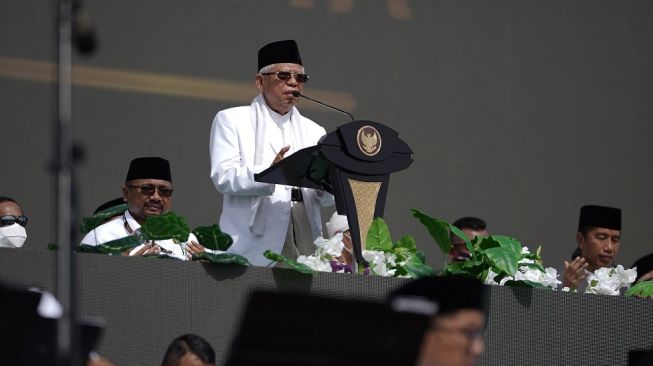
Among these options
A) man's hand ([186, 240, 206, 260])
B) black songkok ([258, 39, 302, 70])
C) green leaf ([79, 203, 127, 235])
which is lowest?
man's hand ([186, 240, 206, 260])

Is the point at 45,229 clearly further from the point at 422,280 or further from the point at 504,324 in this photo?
the point at 422,280

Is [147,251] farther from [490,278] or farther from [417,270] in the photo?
[490,278]

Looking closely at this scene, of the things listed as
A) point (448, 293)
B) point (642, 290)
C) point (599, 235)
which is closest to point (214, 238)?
point (642, 290)

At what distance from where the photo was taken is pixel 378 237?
5016mm

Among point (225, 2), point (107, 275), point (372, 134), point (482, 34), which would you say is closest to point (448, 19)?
point (482, 34)

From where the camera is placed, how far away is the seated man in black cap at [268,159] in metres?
5.68

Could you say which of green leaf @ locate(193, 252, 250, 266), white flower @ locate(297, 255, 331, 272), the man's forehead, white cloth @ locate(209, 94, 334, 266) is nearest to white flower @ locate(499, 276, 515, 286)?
white flower @ locate(297, 255, 331, 272)

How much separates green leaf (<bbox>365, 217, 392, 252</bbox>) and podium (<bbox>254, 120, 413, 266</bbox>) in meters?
0.04

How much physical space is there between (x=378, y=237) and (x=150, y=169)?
1376mm

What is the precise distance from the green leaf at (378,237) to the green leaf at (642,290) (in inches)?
37.6

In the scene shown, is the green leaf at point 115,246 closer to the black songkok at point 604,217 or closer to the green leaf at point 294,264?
the green leaf at point 294,264

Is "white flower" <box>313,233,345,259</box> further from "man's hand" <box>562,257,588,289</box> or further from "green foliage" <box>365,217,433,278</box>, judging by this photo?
"man's hand" <box>562,257,588,289</box>

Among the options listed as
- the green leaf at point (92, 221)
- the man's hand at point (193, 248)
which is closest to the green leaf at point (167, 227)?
the man's hand at point (193, 248)

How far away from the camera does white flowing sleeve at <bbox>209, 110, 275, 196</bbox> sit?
214 inches
